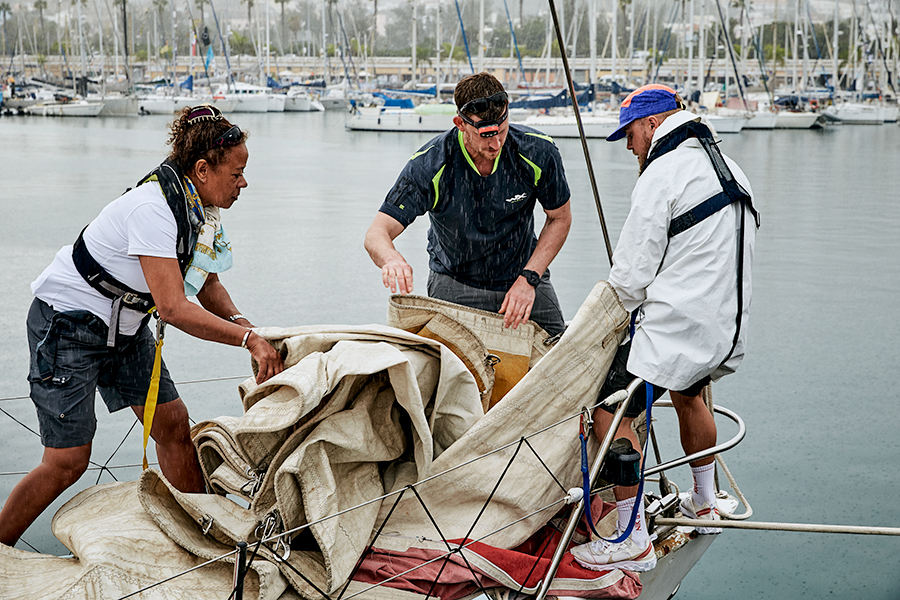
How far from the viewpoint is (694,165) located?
9.13 ft

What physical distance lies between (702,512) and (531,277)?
42.2 inches

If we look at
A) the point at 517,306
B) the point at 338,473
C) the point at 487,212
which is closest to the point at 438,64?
the point at 487,212

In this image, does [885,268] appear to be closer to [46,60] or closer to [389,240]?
[389,240]

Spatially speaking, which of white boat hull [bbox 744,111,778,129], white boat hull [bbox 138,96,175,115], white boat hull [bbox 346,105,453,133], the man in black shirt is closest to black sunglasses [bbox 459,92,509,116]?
the man in black shirt

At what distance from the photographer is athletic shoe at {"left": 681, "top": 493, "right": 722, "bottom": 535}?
129 inches

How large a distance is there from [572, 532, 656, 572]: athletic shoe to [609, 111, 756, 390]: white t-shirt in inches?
20.8

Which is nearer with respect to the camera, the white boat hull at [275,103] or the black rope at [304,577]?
the black rope at [304,577]

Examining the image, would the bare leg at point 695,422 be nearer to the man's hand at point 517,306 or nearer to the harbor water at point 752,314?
the man's hand at point 517,306

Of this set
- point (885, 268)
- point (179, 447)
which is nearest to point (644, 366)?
point (179, 447)

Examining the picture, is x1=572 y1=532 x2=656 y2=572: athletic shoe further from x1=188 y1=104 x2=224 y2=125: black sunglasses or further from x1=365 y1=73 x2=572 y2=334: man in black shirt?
x1=188 y1=104 x2=224 y2=125: black sunglasses

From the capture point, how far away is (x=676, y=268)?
2.80 m

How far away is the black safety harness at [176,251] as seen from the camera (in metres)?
2.84

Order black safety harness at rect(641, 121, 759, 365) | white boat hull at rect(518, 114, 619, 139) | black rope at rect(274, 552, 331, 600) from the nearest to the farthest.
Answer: black rope at rect(274, 552, 331, 600) < black safety harness at rect(641, 121, 759, 365) < white boat hull at rect(518, 114, 619, 139)

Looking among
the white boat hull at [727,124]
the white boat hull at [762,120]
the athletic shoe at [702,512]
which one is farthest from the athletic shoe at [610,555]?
the white boat hull at [762,120]
